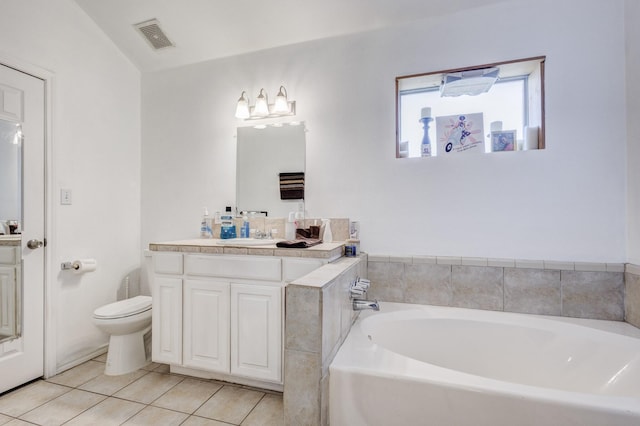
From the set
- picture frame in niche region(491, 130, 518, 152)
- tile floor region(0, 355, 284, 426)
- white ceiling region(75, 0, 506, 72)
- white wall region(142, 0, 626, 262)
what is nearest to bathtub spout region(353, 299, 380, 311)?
white wall region(142, 0, 626, 262)

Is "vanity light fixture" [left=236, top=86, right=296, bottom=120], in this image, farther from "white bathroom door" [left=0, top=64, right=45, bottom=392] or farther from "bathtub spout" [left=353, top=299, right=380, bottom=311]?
"bathtub spout" [left=353, top=299, right=380, bottom=311]

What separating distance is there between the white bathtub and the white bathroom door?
6.64ft

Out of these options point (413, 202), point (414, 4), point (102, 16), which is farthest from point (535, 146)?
point (102, 16)

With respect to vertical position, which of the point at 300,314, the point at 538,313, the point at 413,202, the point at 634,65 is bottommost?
the point at 538,313

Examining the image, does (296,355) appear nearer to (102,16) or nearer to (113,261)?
(113,261)

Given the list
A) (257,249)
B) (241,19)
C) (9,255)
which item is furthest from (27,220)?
(241,19)

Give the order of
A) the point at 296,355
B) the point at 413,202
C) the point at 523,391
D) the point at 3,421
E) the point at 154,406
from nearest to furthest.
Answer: the point at 523,391, the point at 296,355, the point at 3,421, the point at 154,406, the point at 413,202

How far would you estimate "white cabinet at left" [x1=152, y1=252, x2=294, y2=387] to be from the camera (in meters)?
1.77

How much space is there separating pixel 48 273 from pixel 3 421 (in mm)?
831

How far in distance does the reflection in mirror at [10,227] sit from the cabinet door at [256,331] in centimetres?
134

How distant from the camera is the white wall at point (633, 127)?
1.59m

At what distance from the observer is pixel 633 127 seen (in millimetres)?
1620

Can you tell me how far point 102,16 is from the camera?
2297mm

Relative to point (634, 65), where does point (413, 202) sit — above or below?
below
